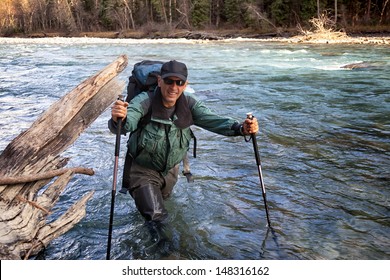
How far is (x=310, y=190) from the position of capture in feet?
20.1

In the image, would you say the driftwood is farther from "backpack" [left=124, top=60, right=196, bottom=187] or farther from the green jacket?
the green jacket

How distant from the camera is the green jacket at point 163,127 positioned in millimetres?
4266


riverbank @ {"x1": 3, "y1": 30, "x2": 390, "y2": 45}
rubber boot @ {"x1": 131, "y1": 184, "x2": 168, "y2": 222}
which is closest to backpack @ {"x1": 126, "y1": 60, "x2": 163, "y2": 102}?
rubber boot @ {"x1": 131, "y1": 184, "x2": 168, "y2": 222}

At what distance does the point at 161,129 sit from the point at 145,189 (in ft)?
2.32

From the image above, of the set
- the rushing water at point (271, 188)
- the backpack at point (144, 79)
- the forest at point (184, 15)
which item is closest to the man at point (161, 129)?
the backpack at point (144, 79)

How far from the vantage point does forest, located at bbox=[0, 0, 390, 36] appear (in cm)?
5803

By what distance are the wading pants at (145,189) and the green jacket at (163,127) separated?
0.09 m

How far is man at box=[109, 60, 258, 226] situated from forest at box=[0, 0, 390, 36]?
48269 millimetres

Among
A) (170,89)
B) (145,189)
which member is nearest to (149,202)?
(145,189)

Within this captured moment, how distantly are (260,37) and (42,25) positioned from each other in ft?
188

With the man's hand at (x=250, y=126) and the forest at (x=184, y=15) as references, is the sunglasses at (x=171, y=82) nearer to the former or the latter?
the man's hand at (x=250, y=126)

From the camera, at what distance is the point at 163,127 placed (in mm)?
4359
